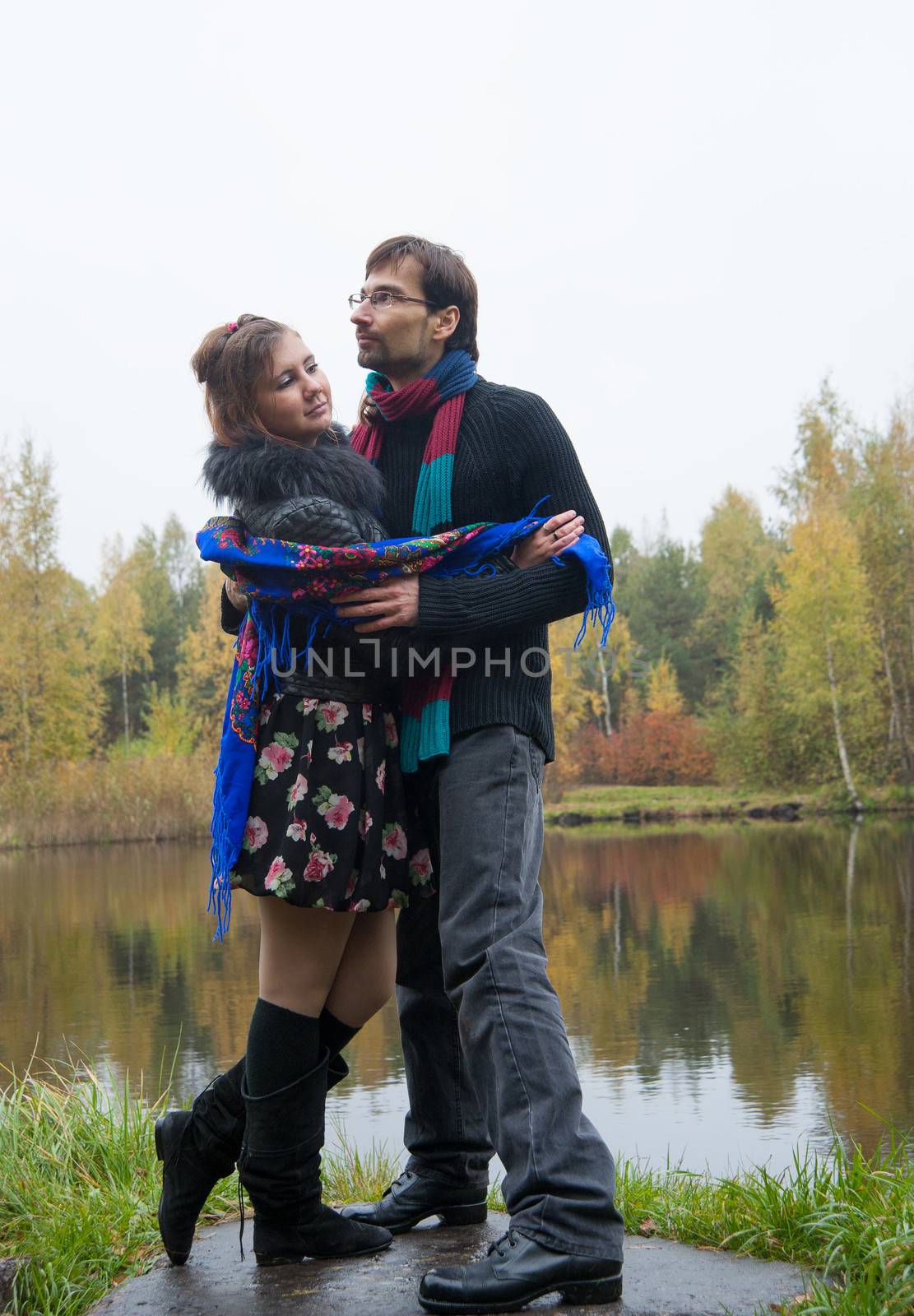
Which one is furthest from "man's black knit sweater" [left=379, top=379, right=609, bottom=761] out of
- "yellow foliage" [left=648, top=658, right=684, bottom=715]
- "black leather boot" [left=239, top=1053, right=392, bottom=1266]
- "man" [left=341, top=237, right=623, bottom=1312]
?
"yellow foliage" [left=648, top=658, right=684, bottom=715]

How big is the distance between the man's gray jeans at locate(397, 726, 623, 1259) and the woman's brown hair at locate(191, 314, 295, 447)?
64 cm

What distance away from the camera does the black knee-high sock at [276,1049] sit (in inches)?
83.1

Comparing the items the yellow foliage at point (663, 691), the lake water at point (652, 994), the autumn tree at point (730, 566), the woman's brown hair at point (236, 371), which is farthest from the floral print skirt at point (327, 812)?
the autumn tree at point (730, 566)

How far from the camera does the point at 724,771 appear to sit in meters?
25.5

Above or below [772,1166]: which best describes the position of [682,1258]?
above

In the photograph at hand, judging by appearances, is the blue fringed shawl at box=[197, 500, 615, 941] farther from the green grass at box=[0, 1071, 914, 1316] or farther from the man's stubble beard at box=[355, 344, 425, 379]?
the green grass at box=[0, 1071, 914, 1316]

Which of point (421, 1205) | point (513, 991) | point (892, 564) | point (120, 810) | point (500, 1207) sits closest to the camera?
point (513, 991)

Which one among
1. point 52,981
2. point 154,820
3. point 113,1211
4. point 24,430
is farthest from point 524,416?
point 24,430

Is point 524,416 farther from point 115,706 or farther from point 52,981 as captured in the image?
point 115,706

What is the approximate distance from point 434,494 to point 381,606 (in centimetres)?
26

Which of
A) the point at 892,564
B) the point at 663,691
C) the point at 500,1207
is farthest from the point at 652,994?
the point at 663,691

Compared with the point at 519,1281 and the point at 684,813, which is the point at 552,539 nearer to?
the point at 519,1281

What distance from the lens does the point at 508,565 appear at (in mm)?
2203

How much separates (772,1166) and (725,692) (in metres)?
25.8
